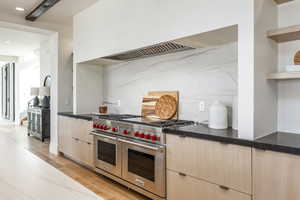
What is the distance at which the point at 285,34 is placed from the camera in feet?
5.89

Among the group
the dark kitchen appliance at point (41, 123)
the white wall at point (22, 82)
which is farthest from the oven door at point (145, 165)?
the white wall at point (22, 82)

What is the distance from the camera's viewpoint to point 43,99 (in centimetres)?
625

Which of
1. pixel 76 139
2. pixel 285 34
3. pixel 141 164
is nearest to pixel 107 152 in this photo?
pixel 141 164

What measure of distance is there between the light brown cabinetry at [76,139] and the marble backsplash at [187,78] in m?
0.69

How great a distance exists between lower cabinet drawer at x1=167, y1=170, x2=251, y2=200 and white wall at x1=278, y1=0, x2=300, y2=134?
0.77 meters

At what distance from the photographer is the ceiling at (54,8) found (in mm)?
3491

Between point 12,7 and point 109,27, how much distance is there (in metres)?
1.79

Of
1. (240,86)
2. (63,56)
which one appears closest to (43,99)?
(63,56)

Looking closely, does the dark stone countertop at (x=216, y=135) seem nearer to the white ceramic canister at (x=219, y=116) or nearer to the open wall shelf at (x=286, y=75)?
the white ceramic canister at (x=219, y=116)

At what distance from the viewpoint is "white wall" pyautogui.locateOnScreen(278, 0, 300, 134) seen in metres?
1.93

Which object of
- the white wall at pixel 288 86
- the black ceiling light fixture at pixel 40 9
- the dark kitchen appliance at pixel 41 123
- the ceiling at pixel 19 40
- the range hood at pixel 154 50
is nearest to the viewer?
the white wall at pixel 288 86

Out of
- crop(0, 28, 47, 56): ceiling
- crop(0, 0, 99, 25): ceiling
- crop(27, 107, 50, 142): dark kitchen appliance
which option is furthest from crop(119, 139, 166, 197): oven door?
crop(0, 28, 47, 56): ceiling

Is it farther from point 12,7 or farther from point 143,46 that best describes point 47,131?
point 143,46

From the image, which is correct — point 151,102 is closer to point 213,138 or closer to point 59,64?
point 213,138
